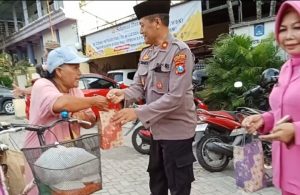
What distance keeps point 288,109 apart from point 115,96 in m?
1.22

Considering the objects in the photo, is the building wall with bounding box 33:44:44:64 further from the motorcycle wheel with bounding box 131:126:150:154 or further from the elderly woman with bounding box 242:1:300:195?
the elderly woman with bounding box 242:1:300:195

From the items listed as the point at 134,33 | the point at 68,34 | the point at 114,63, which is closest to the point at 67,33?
the point at 68,34

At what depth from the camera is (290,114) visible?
5.52 feet

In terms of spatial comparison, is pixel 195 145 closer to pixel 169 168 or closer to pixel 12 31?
pixel 169 168

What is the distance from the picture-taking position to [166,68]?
2.52m

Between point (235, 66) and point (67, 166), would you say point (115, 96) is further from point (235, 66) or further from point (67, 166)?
point (235, 66)

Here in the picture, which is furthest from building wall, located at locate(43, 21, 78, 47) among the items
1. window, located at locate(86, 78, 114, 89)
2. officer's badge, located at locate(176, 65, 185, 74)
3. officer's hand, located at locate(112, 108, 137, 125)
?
officer's hand, located at locate(112, 108, 137, 125)

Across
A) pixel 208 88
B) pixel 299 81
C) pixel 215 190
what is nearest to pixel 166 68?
pixel 299 81

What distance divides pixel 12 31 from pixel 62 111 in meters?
28.9

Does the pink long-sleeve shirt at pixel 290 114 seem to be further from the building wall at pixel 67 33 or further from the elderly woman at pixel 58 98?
the building wall at pixel 67 33

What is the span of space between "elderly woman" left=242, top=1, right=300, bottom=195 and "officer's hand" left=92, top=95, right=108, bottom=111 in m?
0.95

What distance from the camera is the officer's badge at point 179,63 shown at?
2.47m

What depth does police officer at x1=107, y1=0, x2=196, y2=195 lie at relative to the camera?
245 cm

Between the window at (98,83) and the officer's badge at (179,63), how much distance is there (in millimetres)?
7319
